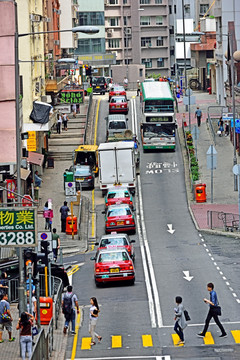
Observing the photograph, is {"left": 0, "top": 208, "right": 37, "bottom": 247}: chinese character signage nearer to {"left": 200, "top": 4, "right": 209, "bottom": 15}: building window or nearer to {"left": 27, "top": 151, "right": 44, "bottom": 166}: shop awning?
{"left": 27, "top": 151, "right": 44, "bottom": 166}: shop awning

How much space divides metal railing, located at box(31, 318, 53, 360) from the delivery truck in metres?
30.2

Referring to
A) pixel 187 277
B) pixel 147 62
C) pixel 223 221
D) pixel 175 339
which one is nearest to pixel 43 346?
pixel 175 339

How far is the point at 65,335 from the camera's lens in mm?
30812

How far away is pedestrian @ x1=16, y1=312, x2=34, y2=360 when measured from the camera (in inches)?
1013

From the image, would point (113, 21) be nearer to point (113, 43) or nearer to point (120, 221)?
point (113, 43)

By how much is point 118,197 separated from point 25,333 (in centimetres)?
2869

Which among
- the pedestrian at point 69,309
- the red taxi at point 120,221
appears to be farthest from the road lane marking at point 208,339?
the red taxi at point 120,221

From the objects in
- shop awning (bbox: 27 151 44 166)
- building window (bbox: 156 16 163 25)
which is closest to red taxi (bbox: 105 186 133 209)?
shop awning (bbox: 27 151 44 166)

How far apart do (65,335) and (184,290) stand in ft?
22.5

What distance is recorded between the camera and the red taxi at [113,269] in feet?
122

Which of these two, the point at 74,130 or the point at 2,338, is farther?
the point at 74,130

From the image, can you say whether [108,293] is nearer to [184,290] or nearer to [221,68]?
[184,290]

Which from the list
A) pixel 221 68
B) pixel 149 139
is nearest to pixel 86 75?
pixel 221 68

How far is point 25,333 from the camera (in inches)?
1018
